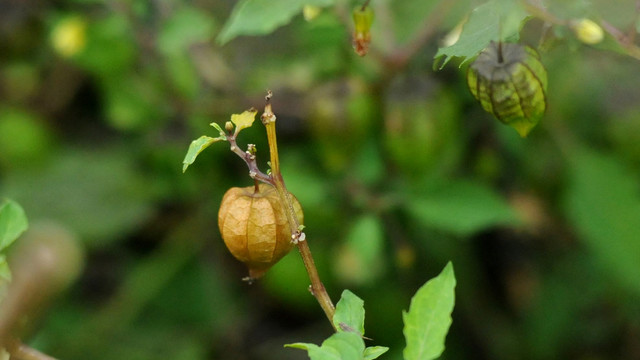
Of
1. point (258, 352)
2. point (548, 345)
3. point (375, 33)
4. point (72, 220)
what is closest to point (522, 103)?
point (375, 33)

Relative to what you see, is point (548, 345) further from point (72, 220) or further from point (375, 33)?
point (72, 220)

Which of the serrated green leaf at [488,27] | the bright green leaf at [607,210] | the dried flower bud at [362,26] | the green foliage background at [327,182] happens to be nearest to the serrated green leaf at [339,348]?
the serrated green leaf at [488,27]

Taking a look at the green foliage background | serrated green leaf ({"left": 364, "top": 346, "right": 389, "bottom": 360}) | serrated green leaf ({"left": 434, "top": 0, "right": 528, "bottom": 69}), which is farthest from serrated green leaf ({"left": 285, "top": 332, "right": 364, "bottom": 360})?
the green foliage background

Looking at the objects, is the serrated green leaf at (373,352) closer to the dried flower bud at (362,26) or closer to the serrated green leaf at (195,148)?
the serrated green leaf at (195,148)

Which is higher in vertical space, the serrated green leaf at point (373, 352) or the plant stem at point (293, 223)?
the plant stem at point (293, 223)

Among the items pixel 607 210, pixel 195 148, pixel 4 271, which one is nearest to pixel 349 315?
Answer: pixel 195 148

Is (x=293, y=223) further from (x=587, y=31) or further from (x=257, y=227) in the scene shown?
(x=587, y=31)
